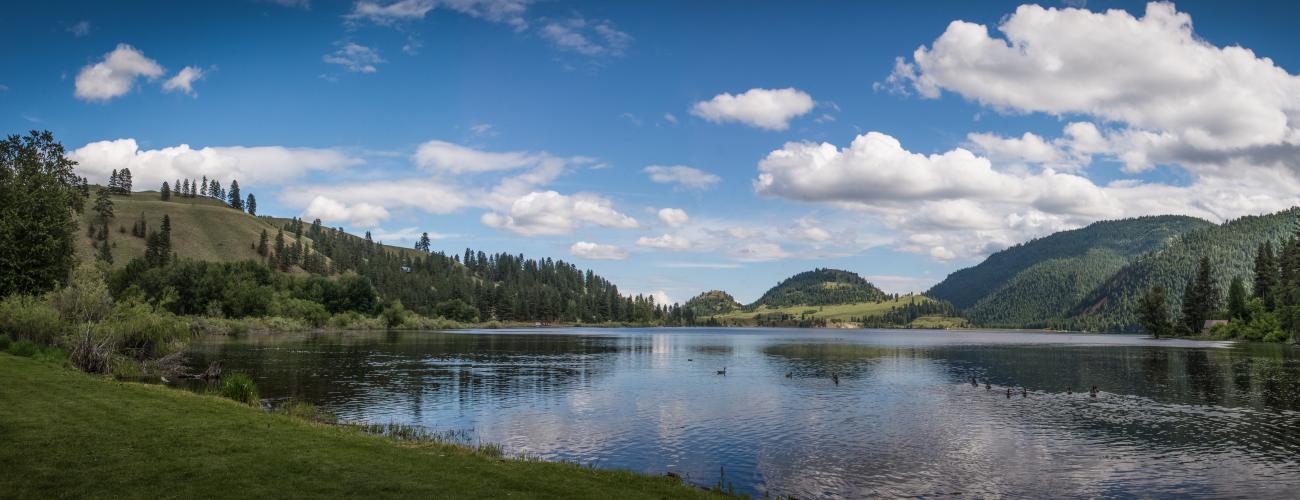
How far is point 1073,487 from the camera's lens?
31.3 m

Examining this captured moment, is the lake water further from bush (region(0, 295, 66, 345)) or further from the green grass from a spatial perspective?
bush (region(0, 295, 66, 345))

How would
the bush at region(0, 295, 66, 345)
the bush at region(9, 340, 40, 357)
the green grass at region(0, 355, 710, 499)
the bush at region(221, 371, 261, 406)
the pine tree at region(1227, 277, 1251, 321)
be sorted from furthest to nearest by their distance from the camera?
the pine tree at region(1227, 277, 1251, 321)
the bush at region(0, 295, 66, 345)
the bush at region(9, 340, 40, 357)
the bush at region(221, 371, 261, 406)
the green grass at region(0, 355, 710, 499)

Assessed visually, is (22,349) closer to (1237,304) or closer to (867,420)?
(867,420)

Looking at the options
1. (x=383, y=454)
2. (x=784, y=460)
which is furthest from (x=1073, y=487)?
(x=383, y=454)

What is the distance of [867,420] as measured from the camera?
49.4 meters

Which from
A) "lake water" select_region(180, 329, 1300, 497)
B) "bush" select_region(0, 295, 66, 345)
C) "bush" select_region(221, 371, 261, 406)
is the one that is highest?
"bush" select_region(0, 295, 66, 345)

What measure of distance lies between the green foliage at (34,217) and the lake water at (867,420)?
659 inches

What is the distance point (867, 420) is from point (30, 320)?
69.1 metres

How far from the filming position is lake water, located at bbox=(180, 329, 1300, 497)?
108ft

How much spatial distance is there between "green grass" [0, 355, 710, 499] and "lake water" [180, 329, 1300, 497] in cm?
893

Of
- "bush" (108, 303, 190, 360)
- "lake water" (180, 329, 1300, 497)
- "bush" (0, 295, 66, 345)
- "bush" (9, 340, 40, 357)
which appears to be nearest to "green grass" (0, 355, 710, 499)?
"lake water" (180, 329, 1300, 497)

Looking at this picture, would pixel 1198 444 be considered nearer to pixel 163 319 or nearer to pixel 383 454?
pixel 383 454

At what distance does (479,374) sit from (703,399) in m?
29.3

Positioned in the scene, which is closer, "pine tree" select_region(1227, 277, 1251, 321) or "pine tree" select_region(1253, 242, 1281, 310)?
"pine tree" select_region(1253, 242, 1281, 310)
